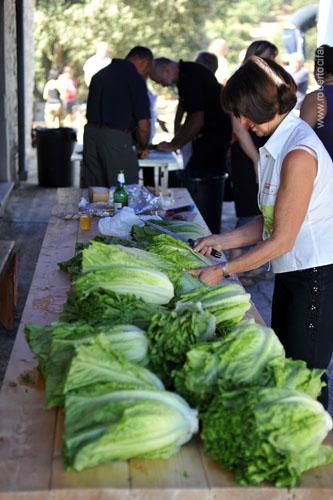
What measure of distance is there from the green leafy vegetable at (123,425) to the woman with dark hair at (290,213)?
1046 millimetres

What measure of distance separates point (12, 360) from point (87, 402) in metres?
0.75

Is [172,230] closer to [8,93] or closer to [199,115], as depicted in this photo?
[199,115]

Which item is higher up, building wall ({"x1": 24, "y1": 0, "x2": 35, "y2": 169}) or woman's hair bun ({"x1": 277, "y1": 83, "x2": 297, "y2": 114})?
woman's hair bun ({"x1": 277, "y1": 83, "x2": 297, "y2": 114})

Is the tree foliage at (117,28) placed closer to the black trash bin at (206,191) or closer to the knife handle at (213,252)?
the black trash bin at (206,191)

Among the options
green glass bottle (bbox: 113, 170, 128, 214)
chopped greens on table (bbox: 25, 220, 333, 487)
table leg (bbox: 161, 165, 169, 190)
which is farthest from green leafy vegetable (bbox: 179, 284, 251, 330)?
table leg (bbox: 161, 165, 169, 190)

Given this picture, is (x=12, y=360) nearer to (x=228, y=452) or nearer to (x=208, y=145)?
(x=228, y=452)

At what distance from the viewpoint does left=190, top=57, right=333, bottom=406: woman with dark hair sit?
9.39 ft

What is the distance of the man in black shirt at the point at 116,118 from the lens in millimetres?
7117

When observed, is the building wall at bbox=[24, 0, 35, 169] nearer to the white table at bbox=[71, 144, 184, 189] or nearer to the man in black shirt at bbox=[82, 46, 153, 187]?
the white table at bbox=[71, 144, 184, 189]

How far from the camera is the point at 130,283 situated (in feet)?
9.00

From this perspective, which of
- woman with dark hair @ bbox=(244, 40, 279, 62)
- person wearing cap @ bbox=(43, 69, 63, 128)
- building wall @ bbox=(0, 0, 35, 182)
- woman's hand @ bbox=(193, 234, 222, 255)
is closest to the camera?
woman's hand @ bbox=(193, 234, 222, 255)

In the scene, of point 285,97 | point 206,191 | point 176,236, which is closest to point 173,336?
point 285,97

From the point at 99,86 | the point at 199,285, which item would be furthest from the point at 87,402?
the point at 99,86

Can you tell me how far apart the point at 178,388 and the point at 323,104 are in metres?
3.15
